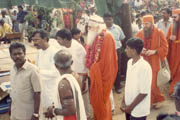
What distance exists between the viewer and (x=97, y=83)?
13.0 feet

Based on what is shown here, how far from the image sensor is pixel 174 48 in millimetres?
5473

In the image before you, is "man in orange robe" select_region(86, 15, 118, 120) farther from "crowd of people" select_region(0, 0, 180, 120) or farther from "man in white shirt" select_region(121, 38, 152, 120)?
"man in white shirt" select_region(121, 38, 152, 120)

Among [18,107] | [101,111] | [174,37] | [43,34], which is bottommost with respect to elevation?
[101,111]

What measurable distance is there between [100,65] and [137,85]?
109 centimetres

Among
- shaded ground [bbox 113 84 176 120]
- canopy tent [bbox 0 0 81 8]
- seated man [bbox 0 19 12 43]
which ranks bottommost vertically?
shaded ground [bbox 113 84 176 120]

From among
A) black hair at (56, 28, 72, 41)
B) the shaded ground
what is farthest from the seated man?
black hair at (56, 28, 72, 41)

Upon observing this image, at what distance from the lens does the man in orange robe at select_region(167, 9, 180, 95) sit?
5242 millimetres

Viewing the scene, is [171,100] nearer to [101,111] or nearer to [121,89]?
[121,89]

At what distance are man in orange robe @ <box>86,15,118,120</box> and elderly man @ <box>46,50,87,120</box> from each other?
1.43 metres

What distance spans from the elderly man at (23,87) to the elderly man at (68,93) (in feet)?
1.55

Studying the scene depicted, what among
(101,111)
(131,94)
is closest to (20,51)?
(131,94)

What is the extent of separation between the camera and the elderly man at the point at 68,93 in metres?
2.39

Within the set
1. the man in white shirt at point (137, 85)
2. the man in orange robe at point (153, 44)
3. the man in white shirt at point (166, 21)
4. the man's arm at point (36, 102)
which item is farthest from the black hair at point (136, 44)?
the man in white shirt at point (166, 21)

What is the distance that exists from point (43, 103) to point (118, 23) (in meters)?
3.38
